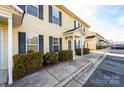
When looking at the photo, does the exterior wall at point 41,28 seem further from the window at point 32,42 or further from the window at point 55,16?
the window at point 55,16

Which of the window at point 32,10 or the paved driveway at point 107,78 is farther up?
the window at point 32,10

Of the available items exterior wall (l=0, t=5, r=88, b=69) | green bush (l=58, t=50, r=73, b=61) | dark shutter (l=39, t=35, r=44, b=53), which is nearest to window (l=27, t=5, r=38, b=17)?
exterior wall (l=0, t=5, r=88, b=69)

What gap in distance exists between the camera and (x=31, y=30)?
9.38 meters

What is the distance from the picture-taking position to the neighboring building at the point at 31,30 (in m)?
5.59

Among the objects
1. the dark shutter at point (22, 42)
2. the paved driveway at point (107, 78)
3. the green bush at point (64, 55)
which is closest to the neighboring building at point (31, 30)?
the dark shutter at point (22, 42)

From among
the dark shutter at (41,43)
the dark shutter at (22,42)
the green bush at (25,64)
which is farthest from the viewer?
the dark shutter at (41,43)

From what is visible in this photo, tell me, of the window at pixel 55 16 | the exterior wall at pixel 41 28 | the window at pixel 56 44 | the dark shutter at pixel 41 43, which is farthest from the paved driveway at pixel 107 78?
the window at pixel 55 16

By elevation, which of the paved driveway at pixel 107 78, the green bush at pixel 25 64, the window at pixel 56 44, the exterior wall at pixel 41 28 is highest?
the exterior wall at pixel 41 28

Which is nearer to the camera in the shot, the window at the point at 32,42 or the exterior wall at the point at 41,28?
the exterior wall at the point at 41,28

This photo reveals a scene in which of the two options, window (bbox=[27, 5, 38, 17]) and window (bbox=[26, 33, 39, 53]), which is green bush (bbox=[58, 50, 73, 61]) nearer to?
window (bbox=[26, 33, 39, 53])

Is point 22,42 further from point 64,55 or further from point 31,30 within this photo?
point 64,55

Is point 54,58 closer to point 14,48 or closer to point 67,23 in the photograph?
point 14,48

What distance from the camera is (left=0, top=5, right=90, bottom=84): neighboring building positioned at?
559 centimetres

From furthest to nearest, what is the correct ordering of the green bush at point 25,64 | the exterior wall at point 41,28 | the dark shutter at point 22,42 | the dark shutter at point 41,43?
the dark shutter at point 41,43
the dark shutter at point 22,42
the exterior wall at point 41,28
the green bush at point 25,64
